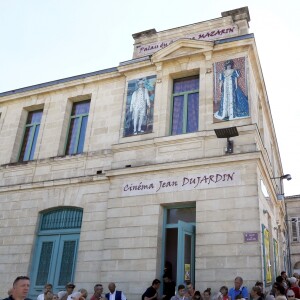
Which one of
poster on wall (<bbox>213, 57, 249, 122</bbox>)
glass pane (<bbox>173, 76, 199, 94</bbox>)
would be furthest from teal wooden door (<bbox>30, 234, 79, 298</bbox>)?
poster on wall (<bbox>213, 57, 249, 122</bbox>)

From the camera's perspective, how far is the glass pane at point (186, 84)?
11586 millimetres

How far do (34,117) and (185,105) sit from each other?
21.1 feet

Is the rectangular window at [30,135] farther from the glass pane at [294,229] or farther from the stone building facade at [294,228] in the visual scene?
the glass pane at [294,229]

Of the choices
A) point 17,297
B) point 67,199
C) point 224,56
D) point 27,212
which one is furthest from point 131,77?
Answer: point 17,297

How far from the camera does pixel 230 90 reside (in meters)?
10.6

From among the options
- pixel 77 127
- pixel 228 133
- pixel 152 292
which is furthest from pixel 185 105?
pixel 152 292

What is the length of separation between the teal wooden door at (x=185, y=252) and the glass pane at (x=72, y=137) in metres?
5.25

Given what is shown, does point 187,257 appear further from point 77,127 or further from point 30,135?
point 30,135

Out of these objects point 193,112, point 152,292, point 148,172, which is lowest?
point 152,292

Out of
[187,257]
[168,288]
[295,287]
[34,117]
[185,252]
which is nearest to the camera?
[295,287]

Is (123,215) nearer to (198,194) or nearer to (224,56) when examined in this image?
(198,194)

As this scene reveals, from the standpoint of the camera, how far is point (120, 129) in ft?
38.5

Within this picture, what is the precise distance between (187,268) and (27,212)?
A: 5.89 m

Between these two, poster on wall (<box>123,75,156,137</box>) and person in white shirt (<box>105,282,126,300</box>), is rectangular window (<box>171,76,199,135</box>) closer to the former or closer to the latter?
poster on wall (<box>123,75,156,137</box>)
